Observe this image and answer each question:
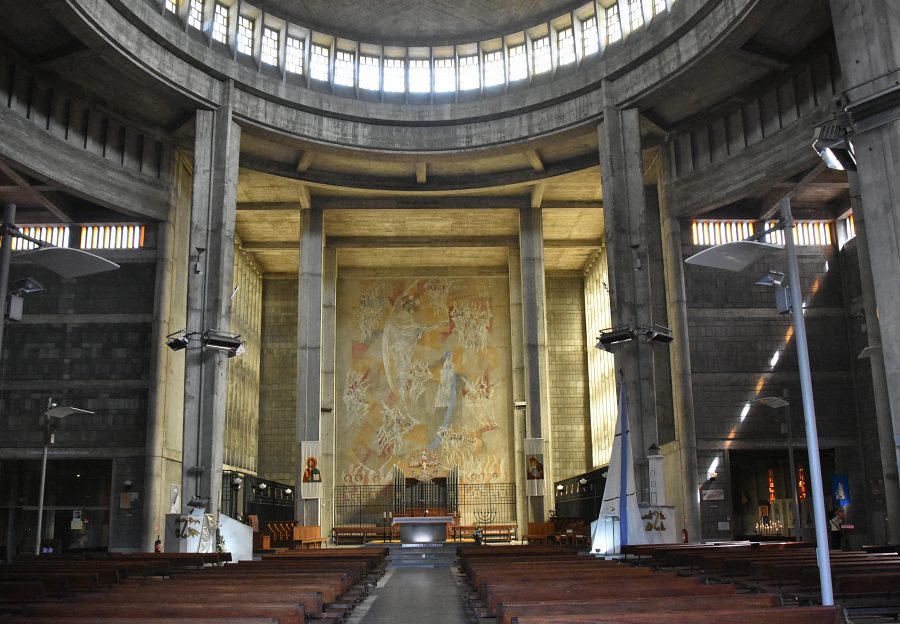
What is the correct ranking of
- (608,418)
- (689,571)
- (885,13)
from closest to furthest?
(689,571), (885,13), (608,418)

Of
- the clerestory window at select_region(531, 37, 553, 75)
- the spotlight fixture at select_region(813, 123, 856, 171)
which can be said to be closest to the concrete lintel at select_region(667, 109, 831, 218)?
the clerestory window at select_region(531, 37, 553, 75)

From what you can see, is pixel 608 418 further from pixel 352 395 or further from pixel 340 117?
pixel 340 117

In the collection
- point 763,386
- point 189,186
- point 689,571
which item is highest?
point 189,186

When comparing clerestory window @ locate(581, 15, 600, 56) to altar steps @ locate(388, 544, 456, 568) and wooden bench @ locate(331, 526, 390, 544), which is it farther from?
wooden bench @ locate(331, 526, 390, 544)

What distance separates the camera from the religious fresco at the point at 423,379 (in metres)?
39.3

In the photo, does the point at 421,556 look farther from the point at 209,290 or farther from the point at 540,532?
the point at 209,290

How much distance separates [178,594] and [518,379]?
1244 inches

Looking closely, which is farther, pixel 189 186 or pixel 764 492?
pixel 764 492

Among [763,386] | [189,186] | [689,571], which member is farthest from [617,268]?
[189,186]

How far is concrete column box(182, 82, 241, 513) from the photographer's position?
2459 cm

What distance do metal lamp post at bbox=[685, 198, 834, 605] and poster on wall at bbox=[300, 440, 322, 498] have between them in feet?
80.8

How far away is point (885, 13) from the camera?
55.0 feet

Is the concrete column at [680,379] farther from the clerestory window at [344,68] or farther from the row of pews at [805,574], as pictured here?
the row of pews at [805,574]

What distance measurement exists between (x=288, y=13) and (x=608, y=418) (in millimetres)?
22943
